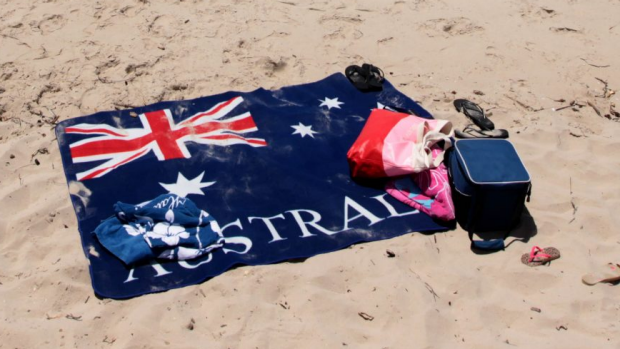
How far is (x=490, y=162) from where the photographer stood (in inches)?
154

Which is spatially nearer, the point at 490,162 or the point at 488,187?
the point at 488,187

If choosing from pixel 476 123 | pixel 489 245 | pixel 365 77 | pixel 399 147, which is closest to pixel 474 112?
pixel 476 123

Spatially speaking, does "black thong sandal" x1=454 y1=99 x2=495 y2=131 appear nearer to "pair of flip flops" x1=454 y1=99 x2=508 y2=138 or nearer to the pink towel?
"pair of flip flops" x1=454 y1=99 x2=508 y2=138

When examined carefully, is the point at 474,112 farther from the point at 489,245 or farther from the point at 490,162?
the point at 489,245

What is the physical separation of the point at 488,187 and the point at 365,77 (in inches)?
66.5

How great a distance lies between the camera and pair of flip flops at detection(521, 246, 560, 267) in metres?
3.77

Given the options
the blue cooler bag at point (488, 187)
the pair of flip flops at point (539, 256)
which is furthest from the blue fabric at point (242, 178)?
the pair of flip flops at point (539, 256)

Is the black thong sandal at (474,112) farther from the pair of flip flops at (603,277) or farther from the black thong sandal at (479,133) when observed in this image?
the pair of flip flops at (603,277)

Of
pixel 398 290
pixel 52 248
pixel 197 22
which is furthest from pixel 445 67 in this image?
pixel 52 248

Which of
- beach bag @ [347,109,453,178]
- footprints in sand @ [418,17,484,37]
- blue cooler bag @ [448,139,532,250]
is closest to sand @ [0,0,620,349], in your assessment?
footprints in sand @ [418,17,484,37]

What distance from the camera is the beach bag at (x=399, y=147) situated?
4.09m

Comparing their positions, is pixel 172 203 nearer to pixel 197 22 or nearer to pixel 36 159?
pixel 36 159

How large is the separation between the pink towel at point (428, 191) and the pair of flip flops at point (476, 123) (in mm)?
699

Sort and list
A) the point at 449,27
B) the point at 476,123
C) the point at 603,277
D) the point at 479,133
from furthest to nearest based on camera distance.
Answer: the point at 449,27 → the point at 476,123 → the point at 479,133 → the point at 603,277
